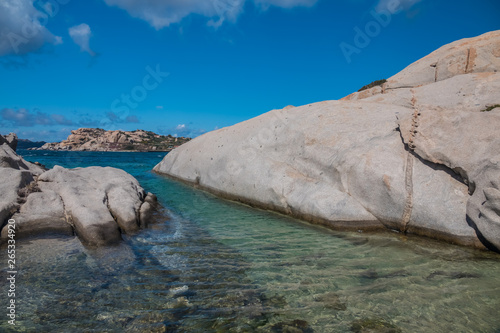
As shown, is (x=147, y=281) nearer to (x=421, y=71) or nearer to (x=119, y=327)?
(x=119, y=327)

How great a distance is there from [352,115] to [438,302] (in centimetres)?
1026

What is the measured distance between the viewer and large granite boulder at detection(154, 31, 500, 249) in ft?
31.2

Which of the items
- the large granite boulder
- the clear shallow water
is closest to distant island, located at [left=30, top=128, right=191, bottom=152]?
the large granite boulder

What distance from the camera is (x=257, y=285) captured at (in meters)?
6.88

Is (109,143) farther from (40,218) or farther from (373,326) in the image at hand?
(373,326)

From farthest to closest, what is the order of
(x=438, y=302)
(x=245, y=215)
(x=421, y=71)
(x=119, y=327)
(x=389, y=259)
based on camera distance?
(x=421, y=71), (x=245, y=215), (x=389, y=259), (x=438, y=302), (x=119, y=327)

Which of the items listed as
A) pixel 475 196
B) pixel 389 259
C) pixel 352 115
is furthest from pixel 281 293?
pixel 352 115

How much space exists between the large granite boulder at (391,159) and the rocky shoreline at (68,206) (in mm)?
6239

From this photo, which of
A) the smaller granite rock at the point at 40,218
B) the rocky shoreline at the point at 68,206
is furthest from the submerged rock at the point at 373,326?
the smaller granite rock at the point at 40,218

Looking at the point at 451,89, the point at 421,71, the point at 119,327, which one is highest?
the point at 421,71

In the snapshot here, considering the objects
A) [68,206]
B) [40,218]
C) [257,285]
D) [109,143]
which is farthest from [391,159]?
[109,143]

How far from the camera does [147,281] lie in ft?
22.9

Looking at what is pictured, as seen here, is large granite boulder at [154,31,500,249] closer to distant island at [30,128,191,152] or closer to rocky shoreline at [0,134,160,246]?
rocky shoreline at [0,134,160,246]

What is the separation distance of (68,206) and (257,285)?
8042 millimetres
